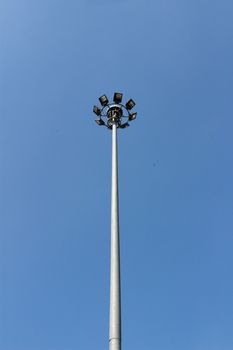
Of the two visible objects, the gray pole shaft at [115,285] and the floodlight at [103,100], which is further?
the floodlight at [103,100]

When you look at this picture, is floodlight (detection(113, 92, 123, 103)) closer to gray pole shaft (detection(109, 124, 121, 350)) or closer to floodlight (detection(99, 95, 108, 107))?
floodlight (detection(99, 95, 108, 107))

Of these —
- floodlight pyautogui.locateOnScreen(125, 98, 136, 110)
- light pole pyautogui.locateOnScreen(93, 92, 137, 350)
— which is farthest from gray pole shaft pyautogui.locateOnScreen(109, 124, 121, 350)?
floodlight pyautogui.locateOnScreen(125, 98, 136, 110)

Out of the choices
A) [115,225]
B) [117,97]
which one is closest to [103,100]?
[117,97]

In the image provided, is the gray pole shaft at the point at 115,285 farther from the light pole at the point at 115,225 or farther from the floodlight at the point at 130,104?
the floodlight at the point at 130,104

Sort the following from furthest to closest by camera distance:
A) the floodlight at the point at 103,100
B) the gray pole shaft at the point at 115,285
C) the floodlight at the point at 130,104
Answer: the floodlight at the point at 130,104
the floodlight at the point at 103,100
the gray pole shaft at the point at 115,285

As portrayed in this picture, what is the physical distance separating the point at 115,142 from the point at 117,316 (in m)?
5.00

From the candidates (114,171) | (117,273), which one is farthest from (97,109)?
(117,273)

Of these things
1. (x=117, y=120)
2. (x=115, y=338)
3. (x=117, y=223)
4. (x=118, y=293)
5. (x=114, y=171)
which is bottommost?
(x=115, y=338)

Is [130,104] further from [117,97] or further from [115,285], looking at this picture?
[115,285]

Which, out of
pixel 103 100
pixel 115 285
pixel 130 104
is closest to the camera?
pixel 115 285

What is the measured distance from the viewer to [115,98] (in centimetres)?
1330

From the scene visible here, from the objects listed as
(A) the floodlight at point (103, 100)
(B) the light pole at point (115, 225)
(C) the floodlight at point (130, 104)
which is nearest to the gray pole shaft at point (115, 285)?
A: (B) the light pole at point (115, 225)

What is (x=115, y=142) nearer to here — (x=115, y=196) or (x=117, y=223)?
(x=115, y=196)

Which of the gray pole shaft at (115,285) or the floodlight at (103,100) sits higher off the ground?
the floodlight at (103,100)
